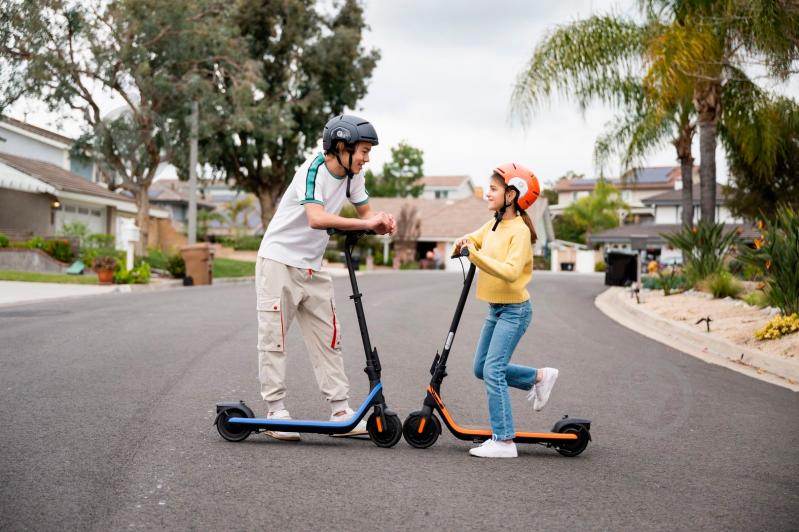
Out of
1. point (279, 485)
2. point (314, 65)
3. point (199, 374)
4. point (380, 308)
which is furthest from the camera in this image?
point (314, 65)

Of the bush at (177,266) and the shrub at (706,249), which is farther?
the bush at (177,266)

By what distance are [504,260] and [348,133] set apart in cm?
121

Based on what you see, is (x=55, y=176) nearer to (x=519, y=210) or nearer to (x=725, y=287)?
(x=725, y=287)

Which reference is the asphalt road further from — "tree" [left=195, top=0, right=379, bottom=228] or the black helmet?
"tree" [left=195, top=0, right=379, bottom=228]

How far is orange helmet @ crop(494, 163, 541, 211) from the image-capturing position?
5.14 metres

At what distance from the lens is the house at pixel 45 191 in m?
30.9

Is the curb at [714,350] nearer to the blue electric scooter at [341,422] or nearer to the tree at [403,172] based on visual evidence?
the blue electric scooter at [341,422]

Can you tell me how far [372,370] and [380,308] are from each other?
11.5 metres

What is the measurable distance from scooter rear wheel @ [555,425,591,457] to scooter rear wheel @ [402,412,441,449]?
75 centimetres

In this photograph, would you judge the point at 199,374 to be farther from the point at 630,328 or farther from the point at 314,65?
the point at 314,65

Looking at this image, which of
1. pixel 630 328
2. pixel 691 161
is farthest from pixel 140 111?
pixel 630 328

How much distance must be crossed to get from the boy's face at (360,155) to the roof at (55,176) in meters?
28.7

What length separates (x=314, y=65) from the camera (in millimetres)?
43250

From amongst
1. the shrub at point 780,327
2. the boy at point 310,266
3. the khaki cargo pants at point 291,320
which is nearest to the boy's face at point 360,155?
the boy at point 310,266
